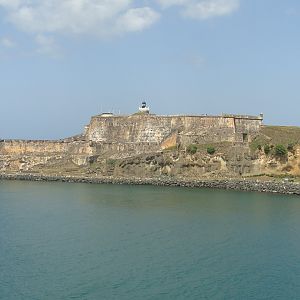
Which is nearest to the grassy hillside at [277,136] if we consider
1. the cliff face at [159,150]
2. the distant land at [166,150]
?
the distant land at [166,150]

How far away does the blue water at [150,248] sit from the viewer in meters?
17.6

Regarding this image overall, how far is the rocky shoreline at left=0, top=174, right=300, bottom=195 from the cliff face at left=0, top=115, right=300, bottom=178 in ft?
6.42

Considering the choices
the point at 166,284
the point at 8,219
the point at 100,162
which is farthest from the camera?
the point at 100,162

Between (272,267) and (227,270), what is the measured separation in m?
1.94

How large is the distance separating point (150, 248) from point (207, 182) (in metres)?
24.5

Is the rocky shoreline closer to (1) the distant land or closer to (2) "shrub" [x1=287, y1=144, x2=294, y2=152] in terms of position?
(1) the distant land

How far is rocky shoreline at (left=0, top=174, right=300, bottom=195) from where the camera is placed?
140 ft

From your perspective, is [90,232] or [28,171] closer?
[90,232]

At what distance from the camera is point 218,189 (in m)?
44.8

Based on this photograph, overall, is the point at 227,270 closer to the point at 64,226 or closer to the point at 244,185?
the point at 64,226

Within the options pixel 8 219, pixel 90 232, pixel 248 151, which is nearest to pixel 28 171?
pixel 248 151

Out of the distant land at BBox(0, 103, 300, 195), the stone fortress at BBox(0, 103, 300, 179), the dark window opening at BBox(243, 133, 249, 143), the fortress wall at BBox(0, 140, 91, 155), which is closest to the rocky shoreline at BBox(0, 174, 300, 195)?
the distant land at BBox(0, 103, 300, 195)

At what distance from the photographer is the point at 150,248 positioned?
22844mm

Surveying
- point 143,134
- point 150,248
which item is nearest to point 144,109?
point 143,134
